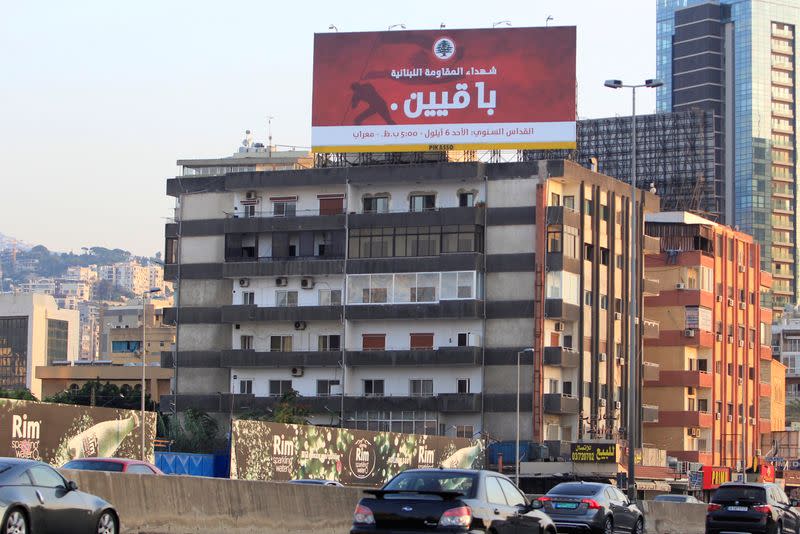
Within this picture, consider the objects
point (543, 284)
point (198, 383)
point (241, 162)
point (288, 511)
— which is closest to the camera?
point (288, 511)

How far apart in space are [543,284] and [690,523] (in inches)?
1446

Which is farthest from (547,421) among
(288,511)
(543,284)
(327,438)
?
(288,511)

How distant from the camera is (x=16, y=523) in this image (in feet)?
72.4

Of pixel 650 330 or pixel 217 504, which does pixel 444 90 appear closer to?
pixel 650 330

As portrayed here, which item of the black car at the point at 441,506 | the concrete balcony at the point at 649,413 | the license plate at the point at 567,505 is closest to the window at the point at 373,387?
the concrete balcony at the point at 649,413

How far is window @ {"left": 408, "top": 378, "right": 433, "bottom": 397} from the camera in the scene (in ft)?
288

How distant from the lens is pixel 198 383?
3669 inches

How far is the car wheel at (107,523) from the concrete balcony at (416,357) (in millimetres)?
61577

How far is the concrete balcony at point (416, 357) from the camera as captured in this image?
283ft

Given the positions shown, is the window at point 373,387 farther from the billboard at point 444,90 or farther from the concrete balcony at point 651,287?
the concrete balcony at point 651,287

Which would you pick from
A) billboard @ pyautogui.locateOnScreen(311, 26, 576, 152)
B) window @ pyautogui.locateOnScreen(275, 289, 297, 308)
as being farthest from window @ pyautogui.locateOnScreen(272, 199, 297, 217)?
billboard @ pyautogui.locateOnScreen(311, 26, 576, 152)

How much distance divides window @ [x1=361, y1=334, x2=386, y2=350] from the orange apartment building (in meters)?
21.9

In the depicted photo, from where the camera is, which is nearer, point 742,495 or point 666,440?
point 742,495

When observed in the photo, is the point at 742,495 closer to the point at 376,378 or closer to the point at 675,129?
the point at 376,378
